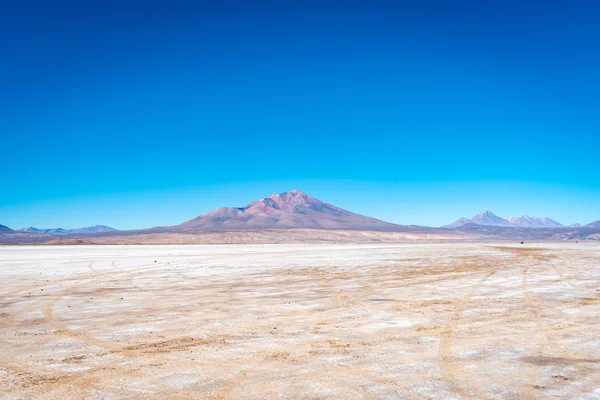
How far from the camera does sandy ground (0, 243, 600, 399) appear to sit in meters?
6.58

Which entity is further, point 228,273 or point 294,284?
point 228,273

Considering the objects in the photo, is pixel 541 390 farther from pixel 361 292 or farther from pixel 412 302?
pixel 361 292

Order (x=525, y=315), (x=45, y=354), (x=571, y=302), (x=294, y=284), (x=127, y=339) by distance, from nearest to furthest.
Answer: (x=45, y=354) < (x=127, y=339) < (x=525, y=315) < (x=571, y=302) < (x=294, y=284)

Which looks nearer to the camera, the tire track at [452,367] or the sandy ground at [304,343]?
the tire track at [452,367]

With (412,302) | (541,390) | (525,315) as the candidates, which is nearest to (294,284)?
(412,302)

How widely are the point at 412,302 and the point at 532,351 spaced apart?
591cm

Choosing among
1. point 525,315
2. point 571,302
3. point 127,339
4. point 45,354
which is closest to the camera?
point 45,354

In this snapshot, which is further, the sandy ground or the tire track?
the sandy ground

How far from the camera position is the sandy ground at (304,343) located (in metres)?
6.58

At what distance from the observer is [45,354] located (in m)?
8.37

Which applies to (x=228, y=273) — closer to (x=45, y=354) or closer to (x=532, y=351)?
(x=45, y=354)

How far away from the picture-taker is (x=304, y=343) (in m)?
9.11

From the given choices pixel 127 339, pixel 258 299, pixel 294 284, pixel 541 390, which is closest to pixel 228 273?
pixel 294 284

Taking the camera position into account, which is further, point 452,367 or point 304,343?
point 304,343
